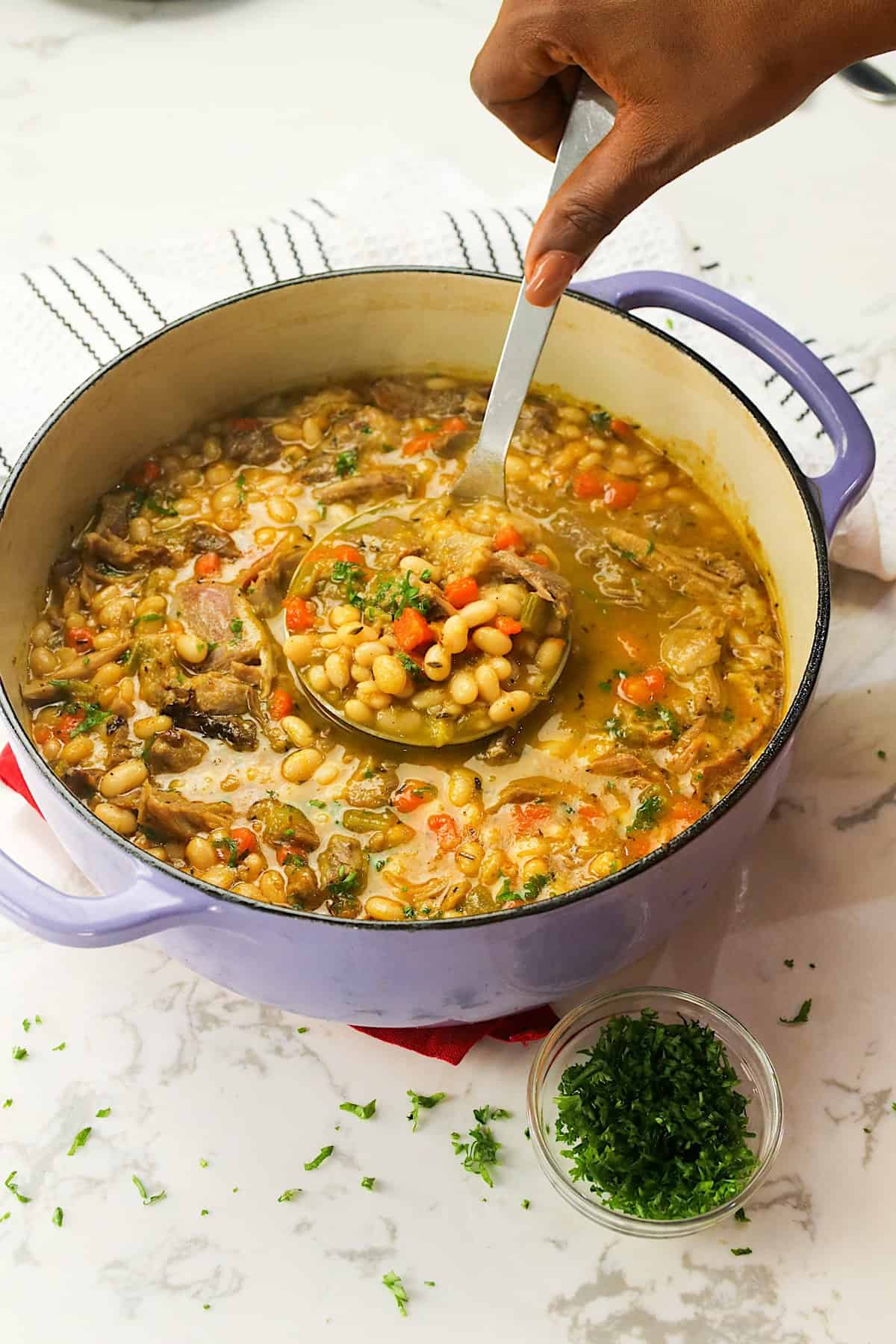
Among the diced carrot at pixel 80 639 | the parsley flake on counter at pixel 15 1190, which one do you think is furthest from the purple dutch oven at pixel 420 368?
the parsley flake on counter at pixel 15 1190

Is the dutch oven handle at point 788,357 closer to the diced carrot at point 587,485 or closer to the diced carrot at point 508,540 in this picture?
the diced carrot at point 587,485

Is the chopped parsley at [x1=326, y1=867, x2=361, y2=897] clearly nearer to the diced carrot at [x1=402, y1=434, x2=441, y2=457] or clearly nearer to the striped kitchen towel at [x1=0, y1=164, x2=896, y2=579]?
the diced carrot at [x1=402, y1=434, x2=441, y2=457]

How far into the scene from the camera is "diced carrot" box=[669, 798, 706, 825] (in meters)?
3.17

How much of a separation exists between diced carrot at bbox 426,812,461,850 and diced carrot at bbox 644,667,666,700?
619mm

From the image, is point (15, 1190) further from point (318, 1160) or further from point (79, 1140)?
point (318, 1160)

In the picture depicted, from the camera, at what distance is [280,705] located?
338 cm

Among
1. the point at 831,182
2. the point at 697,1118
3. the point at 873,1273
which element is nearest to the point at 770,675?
the point at 697,1118

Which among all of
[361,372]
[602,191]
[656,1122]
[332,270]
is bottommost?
[656,1122]

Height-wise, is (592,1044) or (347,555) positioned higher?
(347,555)

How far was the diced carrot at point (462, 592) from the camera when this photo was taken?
3.38 metres

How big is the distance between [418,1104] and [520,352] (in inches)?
71.9

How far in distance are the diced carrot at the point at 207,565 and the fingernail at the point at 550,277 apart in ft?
3.68

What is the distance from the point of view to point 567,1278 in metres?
2.91

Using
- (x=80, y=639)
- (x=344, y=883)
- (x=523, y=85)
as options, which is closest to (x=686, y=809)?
(x=344, y=883)
